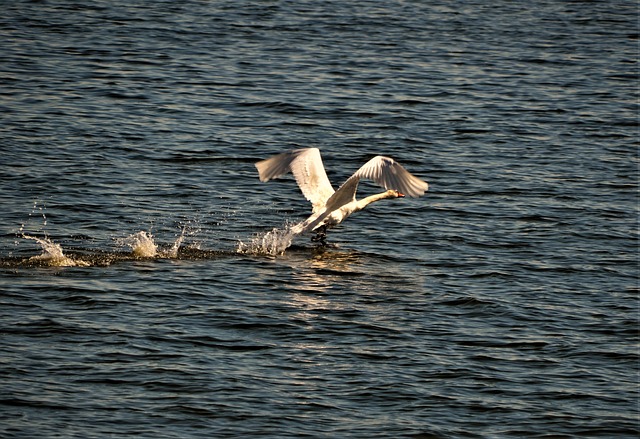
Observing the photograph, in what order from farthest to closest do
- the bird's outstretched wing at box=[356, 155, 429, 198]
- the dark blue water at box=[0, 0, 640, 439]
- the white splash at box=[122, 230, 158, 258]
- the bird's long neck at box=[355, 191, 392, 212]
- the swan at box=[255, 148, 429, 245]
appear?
the bird's long neck at box=[355, 191, 392, 212]
the white splash at box=[122, 230, 158, 258]
the swan at box=[255, 148, 429, 245]
the bird's outstretched wing at box=[356, 155, 429, 198]
the dark blue water at box=[0, 0, 640, 439]

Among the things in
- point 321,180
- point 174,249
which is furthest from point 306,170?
point 174,249

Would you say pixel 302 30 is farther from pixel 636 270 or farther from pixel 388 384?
pixel 388 384

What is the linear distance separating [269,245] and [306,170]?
101cm

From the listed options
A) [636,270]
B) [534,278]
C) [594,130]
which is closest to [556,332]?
[534,278]

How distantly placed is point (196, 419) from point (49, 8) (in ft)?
63.8

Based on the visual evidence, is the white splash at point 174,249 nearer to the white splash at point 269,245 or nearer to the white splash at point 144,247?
the white splash at point 144,247

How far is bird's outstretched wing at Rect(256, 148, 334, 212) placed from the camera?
1448 cm

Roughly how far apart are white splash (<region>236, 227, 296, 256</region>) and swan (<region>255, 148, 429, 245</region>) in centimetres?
25

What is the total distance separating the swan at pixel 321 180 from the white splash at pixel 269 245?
A: 0.81 feet

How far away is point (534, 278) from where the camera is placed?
14117 millimetres

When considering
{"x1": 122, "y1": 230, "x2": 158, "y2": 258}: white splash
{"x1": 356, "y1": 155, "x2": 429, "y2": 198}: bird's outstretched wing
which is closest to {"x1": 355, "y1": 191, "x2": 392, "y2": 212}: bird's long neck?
{"x1": 356, "y1": 155, "x2": 429, "y2": 198}: bird's outstretched wing

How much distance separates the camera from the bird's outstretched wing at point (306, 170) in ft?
47.5

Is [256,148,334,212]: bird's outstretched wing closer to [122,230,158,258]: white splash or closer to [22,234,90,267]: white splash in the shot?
[122,230,158,258]: white splash

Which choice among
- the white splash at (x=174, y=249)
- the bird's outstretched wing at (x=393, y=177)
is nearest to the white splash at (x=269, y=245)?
the white splash at (x=174, y=249)
